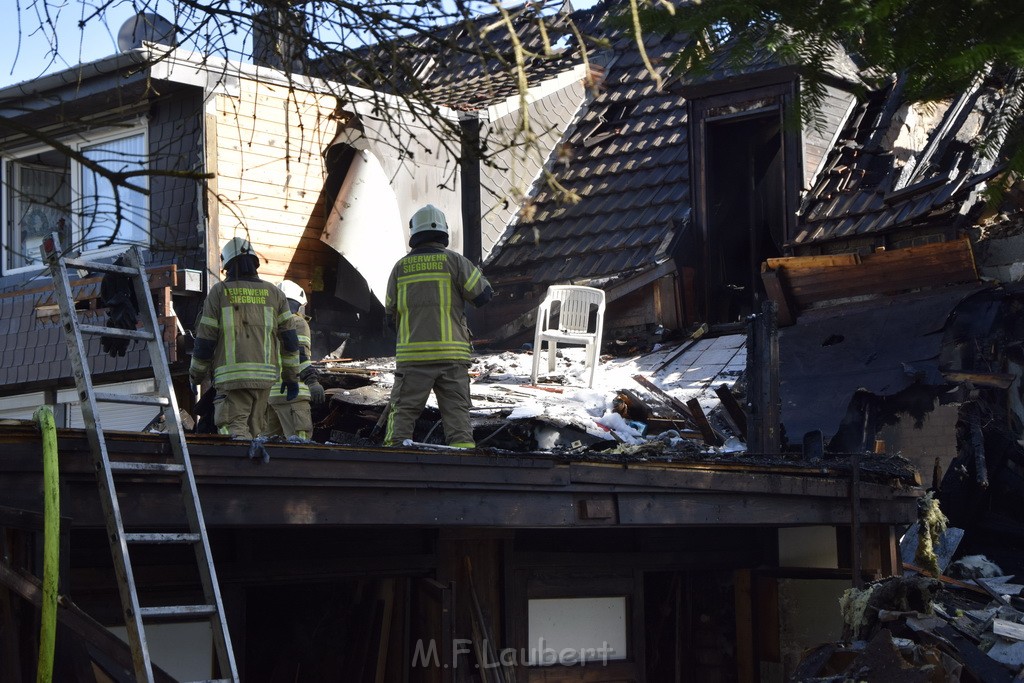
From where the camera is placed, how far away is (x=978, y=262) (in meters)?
11.7

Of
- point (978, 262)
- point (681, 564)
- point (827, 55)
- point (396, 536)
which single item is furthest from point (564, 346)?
point (827, 55)

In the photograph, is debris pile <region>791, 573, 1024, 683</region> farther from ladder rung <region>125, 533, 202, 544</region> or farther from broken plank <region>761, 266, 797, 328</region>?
broken plank <region>761, 266, 797, 328</region>

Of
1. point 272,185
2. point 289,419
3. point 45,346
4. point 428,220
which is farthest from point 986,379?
point 45,346

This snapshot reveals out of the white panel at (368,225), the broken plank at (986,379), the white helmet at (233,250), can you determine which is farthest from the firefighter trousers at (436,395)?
the white panel at (368,225)

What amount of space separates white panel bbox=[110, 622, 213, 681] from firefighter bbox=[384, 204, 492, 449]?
1.85m

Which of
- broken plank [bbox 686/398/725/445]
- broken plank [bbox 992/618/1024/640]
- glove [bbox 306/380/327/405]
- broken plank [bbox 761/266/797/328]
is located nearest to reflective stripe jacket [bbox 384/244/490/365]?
glove [bbox 306/380/327/405]

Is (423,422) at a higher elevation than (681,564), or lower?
higher

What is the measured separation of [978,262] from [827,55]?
810 cm

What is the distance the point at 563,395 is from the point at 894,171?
4.28m

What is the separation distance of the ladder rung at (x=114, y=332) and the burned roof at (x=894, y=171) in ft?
27.2

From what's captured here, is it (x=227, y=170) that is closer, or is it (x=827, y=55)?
(x=827, y=55)

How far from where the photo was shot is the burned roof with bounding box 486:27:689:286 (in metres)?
14.7

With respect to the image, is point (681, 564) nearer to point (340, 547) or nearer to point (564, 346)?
point (340, 547)

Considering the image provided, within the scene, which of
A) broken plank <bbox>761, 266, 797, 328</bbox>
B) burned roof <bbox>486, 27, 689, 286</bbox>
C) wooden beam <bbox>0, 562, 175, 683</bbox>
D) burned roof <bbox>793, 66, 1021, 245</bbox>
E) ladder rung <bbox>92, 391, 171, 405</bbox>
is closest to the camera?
wooden beam <bbox>0, 562, 175, 683</bbox>
